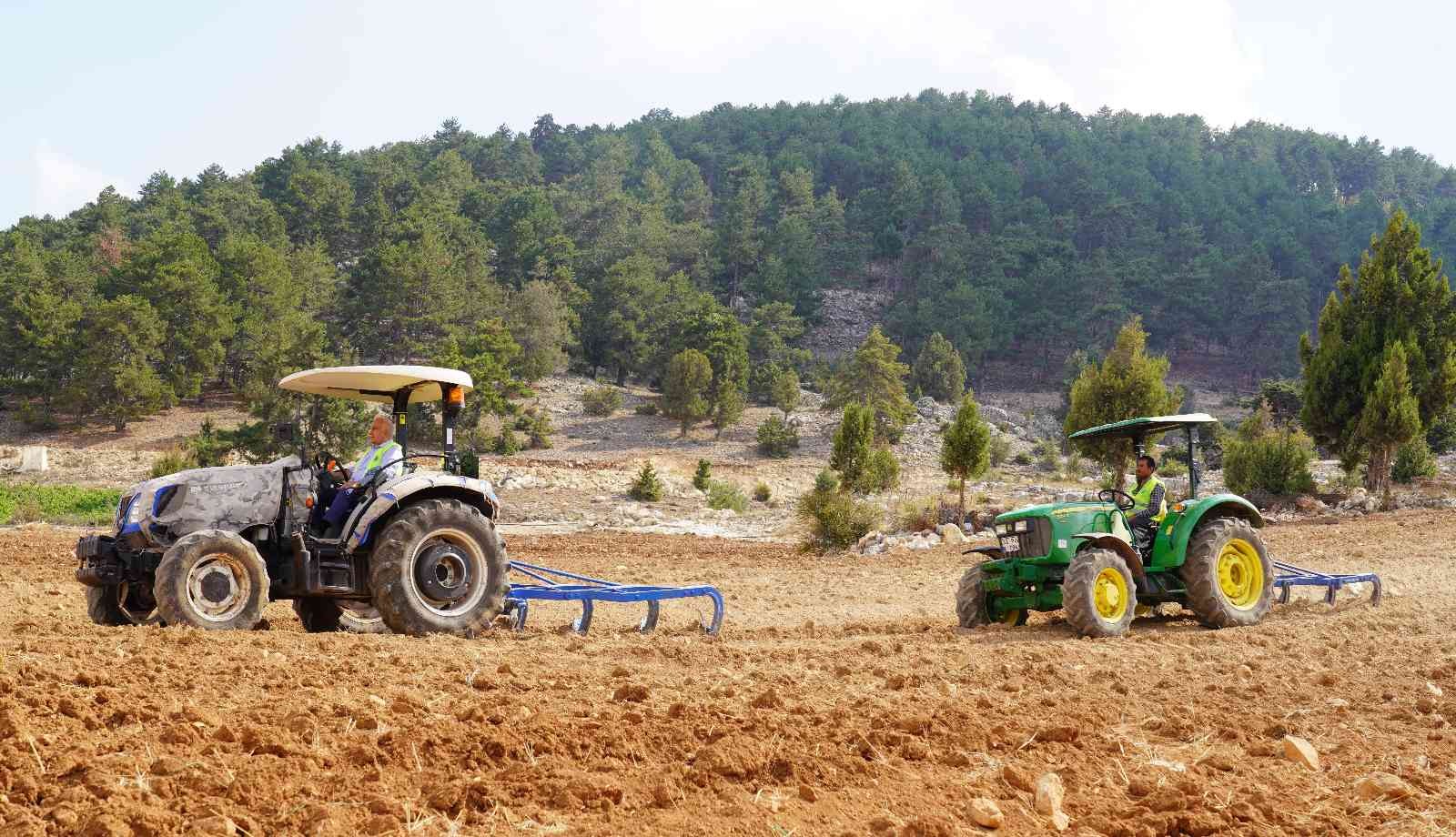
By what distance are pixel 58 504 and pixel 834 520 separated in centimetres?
1972

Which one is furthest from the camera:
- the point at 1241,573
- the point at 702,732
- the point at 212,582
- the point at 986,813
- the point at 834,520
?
the point at 834,520

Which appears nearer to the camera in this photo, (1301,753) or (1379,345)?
(1301,753)

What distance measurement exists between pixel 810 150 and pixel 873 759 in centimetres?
13827

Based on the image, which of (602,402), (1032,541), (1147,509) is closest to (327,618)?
(1032,541)

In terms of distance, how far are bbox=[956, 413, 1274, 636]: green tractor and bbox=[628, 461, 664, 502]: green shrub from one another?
24.6 metres

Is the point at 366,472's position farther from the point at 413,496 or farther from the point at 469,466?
the point at 469,466

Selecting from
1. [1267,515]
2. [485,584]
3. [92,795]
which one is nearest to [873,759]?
[92,795]

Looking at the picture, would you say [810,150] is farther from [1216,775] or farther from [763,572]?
[1216,775]

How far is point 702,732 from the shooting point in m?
5.75

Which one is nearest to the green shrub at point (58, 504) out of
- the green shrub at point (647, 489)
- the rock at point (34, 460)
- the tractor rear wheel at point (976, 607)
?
the rock at point (34, 460)

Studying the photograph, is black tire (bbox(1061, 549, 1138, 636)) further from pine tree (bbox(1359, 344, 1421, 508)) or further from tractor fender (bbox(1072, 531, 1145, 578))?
pine tree (bbox(1359, 344, 1421, 508))

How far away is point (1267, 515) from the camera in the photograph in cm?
2772

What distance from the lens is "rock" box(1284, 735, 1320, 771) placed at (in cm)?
595

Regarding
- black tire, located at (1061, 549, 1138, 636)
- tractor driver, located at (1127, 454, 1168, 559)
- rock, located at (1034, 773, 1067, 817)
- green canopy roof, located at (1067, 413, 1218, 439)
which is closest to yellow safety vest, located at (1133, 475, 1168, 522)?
tractor driver, located at (1127, 454, 1168, 559)
